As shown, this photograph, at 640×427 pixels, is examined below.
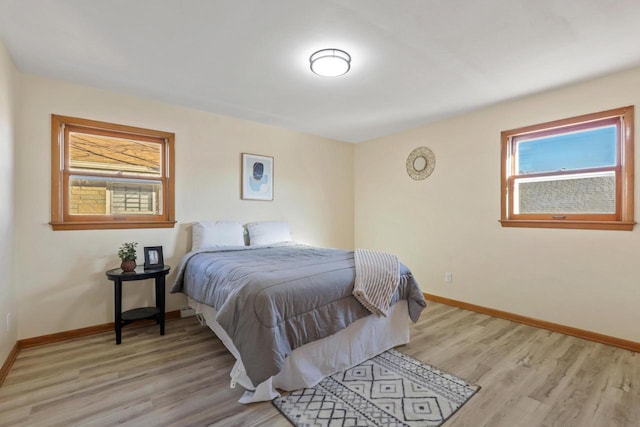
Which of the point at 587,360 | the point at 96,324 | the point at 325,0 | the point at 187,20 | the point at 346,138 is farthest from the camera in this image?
the point at 346,138

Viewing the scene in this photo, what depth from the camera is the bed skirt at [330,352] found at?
6.23 ft

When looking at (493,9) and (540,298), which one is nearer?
(493,9)

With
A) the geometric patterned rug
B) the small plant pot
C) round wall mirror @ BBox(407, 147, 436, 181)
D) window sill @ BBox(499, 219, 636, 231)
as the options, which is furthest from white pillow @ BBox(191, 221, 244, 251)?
window sill @ BBox(499, 219, 636, 231)

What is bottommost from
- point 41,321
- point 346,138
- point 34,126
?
point 41,321

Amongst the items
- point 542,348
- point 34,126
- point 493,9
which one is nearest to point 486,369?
point 542,348

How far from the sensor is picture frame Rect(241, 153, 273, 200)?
12.7 feet

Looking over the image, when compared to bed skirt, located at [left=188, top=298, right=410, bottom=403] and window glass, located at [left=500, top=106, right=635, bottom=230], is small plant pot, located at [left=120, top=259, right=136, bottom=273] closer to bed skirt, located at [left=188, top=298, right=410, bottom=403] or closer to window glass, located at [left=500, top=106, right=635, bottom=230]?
bed skirt, located at [left=188, top=298, right=410, bottom=403]

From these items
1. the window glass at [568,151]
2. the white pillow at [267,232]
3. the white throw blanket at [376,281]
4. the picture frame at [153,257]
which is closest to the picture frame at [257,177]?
the white pillow at [267,232]

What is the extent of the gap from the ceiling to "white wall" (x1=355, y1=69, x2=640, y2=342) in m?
0.28

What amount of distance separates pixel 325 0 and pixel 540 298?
333cm

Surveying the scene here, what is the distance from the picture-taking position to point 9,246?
232 centimetres

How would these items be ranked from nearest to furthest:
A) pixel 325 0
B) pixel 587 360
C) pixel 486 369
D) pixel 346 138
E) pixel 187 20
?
pixel 325 0 → pixel 187 20 → pixel 486 369 → pixel 587 360 → pixel 346 138

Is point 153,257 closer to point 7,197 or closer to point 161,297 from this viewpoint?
point 161,297

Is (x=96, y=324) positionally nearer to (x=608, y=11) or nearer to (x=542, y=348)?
(x=542, y=348)
